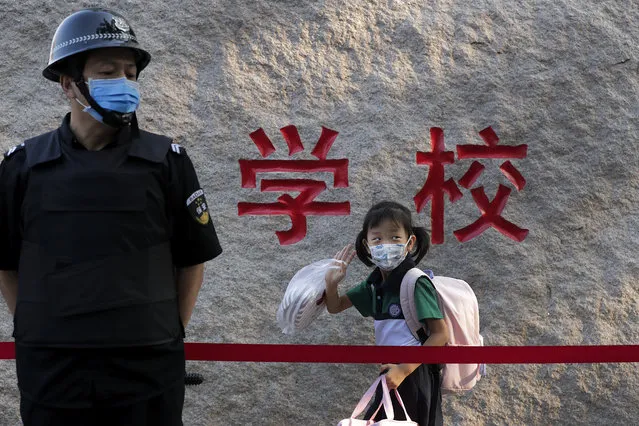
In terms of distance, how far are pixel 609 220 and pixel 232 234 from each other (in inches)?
57.1

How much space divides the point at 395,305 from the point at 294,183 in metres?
0.87

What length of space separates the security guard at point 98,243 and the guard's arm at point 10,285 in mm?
86

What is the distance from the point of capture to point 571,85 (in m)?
3.51

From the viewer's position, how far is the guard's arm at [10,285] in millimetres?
2180

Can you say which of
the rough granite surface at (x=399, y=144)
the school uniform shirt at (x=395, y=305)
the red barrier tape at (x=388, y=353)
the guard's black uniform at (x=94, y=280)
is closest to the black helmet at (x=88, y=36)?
the guard's black uniform at (x=94, y=280)

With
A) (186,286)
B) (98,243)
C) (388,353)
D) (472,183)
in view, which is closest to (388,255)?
(388,353)

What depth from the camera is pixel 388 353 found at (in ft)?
8.56

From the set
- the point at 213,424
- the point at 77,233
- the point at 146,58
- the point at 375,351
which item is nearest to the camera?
the point at 77,233

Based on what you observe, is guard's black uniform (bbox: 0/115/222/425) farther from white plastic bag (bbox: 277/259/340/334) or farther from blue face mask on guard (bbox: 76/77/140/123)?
white plastic bag (bbox: 277/259/340/334)

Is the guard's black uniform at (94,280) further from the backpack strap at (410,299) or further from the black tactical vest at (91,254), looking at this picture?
the backpack strap at (410,299)

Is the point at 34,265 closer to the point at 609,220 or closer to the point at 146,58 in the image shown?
the point at 146,58

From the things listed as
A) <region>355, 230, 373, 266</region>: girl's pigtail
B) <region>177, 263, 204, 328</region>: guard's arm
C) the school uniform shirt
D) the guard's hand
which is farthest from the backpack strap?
<region>177, 263, 204, 328</region>: guard's arm

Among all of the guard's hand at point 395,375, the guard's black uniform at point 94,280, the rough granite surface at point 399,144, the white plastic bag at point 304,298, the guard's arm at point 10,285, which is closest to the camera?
the guard's black uniform at point 94,280

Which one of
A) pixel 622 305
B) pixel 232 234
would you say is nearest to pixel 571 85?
pixel 622 305
